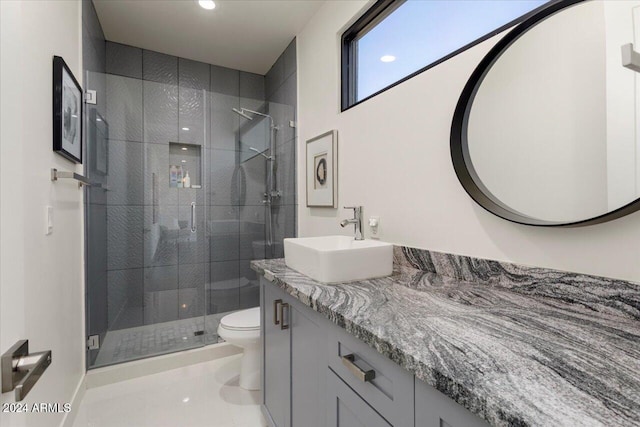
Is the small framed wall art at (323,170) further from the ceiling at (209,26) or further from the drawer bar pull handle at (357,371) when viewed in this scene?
the drawer bar pull handle at (357,371)

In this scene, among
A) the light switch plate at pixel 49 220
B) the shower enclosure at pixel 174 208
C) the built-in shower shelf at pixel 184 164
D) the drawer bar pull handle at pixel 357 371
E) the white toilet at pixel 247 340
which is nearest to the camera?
the drawer bar pull handle at pixel 357 371

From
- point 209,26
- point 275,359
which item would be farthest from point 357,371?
point 209,26

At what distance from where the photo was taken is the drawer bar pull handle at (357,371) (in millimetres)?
726

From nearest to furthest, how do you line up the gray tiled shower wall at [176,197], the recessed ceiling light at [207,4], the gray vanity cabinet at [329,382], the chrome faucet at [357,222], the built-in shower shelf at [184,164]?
1. the gray vanity cabinet at [329,382]
2. the chrome faucet at [357,222]
3. the recessed ceiling light at [207,4]
4. the gray tiled shower wall at [176,197]
5. the built-in shower shelf at [184,164]

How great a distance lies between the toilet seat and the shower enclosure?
52 centimetres

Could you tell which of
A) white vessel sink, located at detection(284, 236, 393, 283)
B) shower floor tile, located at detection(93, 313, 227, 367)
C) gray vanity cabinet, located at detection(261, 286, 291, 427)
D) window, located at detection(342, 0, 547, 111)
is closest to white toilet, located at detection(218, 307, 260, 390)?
gray vanity cabinet, located at detection(261, 286, 291, 427)

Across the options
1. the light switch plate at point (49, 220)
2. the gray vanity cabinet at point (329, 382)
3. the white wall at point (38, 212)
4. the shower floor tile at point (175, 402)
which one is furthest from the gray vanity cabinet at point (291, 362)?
the light switch plate at point (49, 220)

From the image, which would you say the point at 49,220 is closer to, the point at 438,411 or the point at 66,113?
the point at 66,113

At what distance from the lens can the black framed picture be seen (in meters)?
1.35

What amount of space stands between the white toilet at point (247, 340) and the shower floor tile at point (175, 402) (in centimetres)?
7

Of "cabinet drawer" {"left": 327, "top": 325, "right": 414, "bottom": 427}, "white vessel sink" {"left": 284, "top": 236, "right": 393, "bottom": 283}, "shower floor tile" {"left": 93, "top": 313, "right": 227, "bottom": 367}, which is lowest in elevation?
"shower floor tile" {"left": 93, "top": 313, "right": 227, "bottom": 367}

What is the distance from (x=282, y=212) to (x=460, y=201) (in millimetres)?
1774

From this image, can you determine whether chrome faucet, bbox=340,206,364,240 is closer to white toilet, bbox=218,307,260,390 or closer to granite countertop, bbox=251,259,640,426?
granite countertop, bbox=251,259,640,426

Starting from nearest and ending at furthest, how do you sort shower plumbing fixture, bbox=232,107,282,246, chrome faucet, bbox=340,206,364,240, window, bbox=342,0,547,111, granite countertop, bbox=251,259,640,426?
granite countertop, bbox=251,259,640,426
window, bbox=342,0,547,111
chrome faucet, bbox=340,206,364,240
shower plumbing fixture, bbox=232,107,282,246
